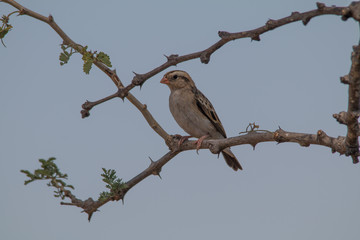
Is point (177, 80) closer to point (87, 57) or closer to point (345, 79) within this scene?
point (87, 57)

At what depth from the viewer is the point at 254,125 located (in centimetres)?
529

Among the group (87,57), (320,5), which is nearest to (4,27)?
(87,57)

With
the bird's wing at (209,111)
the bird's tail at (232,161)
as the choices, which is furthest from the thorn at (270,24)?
the bird's tail at (232,161)

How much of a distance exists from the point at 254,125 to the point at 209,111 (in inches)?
166

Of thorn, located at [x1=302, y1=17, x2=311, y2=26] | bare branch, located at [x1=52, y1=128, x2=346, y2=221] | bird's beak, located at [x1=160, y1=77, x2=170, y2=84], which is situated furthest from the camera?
bird's beak, located at [x1=160, y1=77, x2=170, y2=84]

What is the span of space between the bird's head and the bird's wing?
0.36m

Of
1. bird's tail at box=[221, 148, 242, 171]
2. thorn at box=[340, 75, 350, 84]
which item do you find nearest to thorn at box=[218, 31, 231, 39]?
thorn at box=[340, 75, 350, 84]

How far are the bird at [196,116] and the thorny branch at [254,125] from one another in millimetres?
2424

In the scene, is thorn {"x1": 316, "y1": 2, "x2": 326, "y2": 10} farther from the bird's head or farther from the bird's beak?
the bird's beak

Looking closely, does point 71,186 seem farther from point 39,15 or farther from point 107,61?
Answer: point 39,15

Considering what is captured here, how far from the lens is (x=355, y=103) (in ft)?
12.3

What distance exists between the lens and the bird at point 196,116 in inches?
363

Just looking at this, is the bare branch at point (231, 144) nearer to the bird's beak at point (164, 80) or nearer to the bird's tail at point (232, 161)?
the bird's tail at point (232, 161)

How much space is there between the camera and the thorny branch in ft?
12.0
